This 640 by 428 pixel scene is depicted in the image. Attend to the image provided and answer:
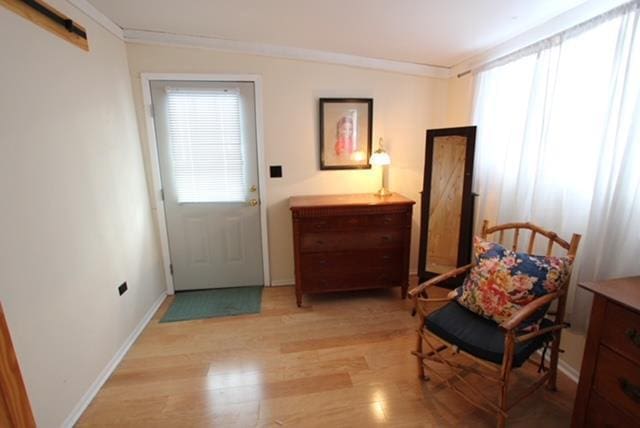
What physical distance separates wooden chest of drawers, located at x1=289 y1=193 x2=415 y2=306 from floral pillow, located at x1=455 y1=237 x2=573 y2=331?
0.90 m

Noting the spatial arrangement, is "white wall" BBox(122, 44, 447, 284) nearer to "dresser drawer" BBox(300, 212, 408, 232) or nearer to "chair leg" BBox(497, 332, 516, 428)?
"dresser drawer" BBox(300, 212, 408, 232)

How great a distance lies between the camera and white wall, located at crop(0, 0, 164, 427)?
1339 mm

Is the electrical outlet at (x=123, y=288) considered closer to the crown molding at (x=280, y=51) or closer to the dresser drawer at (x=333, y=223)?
the dresser drawer at (x=333, y=223)

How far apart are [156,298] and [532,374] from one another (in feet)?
9.79

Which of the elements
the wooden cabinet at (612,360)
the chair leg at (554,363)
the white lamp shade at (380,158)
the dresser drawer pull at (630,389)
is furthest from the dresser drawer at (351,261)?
the dresser drawer pull at (630,389)

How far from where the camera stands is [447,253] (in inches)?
109

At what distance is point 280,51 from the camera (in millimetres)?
2627

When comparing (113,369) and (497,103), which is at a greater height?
(497,103)

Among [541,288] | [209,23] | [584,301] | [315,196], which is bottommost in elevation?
[584,301]

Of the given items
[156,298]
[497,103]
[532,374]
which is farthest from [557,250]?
[156,298]

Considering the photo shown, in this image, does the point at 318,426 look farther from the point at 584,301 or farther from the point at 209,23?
the point at 209,23

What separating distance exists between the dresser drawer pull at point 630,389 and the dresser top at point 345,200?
1.62 meters

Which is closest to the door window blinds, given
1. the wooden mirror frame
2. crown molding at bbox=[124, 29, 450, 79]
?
crown molding at bbox=[124, 29, 450, 79]

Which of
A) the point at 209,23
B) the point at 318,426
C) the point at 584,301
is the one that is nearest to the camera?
the point at 318,426
